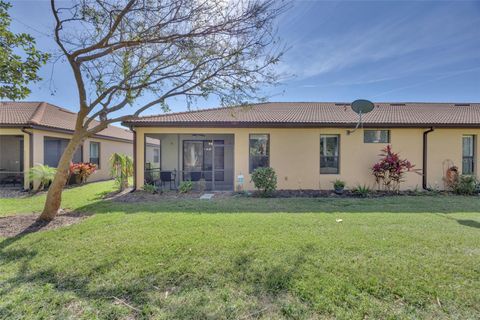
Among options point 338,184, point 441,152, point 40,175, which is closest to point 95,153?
point 40,175

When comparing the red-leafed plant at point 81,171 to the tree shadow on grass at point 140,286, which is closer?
the tree shadow on grass at point 140,286

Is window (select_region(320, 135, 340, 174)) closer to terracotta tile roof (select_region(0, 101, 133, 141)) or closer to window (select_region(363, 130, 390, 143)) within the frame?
window (select_region(363, 130, 390, 143))

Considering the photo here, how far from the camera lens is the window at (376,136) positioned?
34.2 feet

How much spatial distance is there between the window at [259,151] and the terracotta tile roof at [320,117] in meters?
0.72

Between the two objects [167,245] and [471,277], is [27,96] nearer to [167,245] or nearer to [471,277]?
[167,245]

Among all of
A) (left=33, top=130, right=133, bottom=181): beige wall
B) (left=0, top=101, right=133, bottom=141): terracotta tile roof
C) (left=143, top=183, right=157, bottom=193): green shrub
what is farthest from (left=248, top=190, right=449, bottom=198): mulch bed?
(left=0, top=101, right=133, bottom=141): terracotta tile roof

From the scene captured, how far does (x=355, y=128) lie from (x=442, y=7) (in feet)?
16.0

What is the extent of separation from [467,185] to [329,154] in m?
5.38

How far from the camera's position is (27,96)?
5.34 m

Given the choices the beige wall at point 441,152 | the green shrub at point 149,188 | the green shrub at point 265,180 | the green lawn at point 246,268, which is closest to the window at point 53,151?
the green shrub at point 149,188

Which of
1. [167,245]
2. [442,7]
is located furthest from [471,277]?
[442,7]

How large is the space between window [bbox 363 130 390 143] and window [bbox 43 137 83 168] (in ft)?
50.3

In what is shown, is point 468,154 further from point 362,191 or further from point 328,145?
point 328,145

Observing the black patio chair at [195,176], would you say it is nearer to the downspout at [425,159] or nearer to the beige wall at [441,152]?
the downspout at [425,159]
